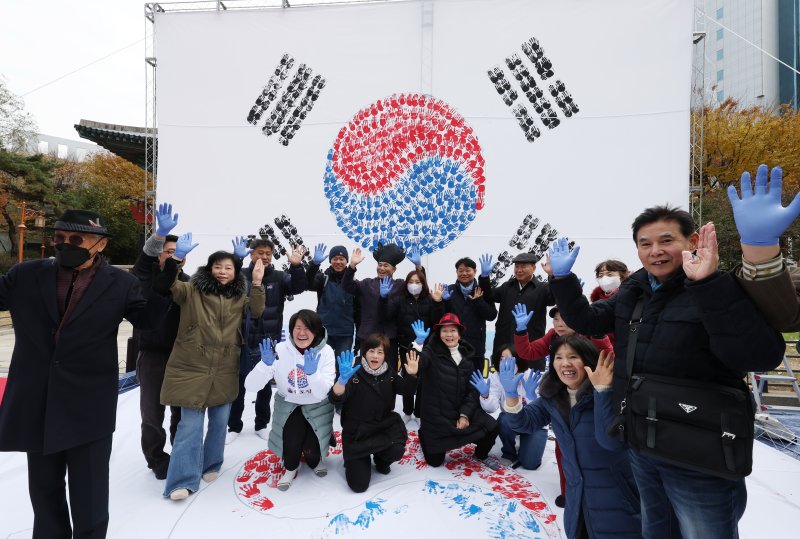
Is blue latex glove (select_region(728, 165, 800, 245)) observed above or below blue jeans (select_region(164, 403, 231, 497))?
above

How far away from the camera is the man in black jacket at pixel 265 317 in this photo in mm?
2928

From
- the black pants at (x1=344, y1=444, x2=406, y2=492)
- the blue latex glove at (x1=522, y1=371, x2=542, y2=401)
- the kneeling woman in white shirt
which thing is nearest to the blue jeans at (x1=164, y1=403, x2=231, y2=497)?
the kneeling woman in white shirt

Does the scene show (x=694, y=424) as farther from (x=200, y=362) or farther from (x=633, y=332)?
(x=200, y=362)

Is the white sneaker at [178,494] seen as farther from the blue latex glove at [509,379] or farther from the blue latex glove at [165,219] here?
the blue latex glove at [509,379]

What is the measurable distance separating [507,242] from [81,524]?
476 centimetres

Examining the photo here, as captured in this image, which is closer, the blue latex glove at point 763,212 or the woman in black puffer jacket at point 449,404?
the blue latex glove at point 763,212

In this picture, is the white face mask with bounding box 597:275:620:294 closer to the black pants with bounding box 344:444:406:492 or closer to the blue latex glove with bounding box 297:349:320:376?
the black pants with bounding box 344:444:406:492

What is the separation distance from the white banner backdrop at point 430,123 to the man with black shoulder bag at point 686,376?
4105mm

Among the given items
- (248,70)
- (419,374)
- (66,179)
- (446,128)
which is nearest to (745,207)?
(419,374)

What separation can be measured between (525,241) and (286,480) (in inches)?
158

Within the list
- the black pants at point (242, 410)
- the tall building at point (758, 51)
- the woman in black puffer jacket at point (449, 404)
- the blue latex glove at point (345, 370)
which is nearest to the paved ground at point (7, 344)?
the black pants at point (242, 410)

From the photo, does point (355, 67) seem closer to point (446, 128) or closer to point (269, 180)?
point (446, 128)

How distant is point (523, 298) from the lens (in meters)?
3.40

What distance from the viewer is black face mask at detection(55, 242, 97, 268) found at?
5.09ft
